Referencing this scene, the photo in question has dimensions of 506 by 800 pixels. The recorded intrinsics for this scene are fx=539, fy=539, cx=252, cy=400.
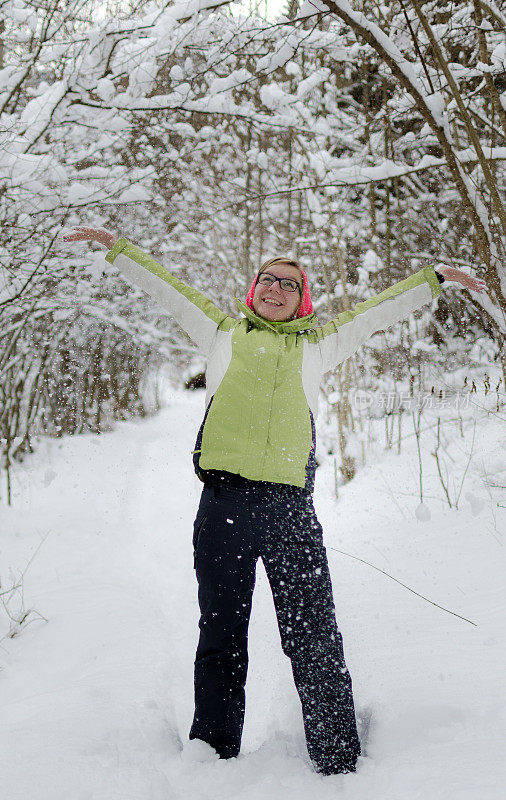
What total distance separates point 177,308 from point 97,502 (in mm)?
3691

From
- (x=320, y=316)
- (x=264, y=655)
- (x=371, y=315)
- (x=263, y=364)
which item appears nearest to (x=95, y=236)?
(x=263, y=364)

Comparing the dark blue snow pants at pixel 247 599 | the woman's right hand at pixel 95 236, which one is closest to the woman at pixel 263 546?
the dark blue snow pants at pixel 247 599

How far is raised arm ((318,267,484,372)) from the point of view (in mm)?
1902

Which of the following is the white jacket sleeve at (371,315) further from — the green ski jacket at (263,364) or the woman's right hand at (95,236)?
the woman's right hand at (95,236)

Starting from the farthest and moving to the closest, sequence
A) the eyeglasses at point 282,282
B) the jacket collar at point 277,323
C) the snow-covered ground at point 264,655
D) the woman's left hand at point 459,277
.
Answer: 1. the woman's left hand at point 459,277
2. the eyeglasses at point 282,282
3. the jacket collar at point 277,323
4. the snow-covered ground at point 264,655

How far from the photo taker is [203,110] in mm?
3664

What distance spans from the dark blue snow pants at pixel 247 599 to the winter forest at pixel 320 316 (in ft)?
0.50

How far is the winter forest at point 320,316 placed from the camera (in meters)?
1.71

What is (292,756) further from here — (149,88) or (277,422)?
(149,88)

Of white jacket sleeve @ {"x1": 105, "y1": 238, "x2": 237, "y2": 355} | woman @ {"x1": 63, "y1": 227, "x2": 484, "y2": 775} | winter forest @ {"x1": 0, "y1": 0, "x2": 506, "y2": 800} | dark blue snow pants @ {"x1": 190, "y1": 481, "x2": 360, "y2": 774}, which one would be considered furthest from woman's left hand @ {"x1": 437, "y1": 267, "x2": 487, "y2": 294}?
dark blue snow pants @ {"x1": 190, "y1": 481, "x2": 360, "y2": 774}

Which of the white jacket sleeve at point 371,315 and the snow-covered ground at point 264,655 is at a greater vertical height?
the white jacket sleeve at point 371,315

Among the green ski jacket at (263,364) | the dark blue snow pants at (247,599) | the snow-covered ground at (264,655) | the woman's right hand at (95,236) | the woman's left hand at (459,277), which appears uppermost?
the woman's right hand at (95,236)

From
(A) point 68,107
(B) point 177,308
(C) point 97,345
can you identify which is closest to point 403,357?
(A) point 68,107

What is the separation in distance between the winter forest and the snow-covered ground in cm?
1
